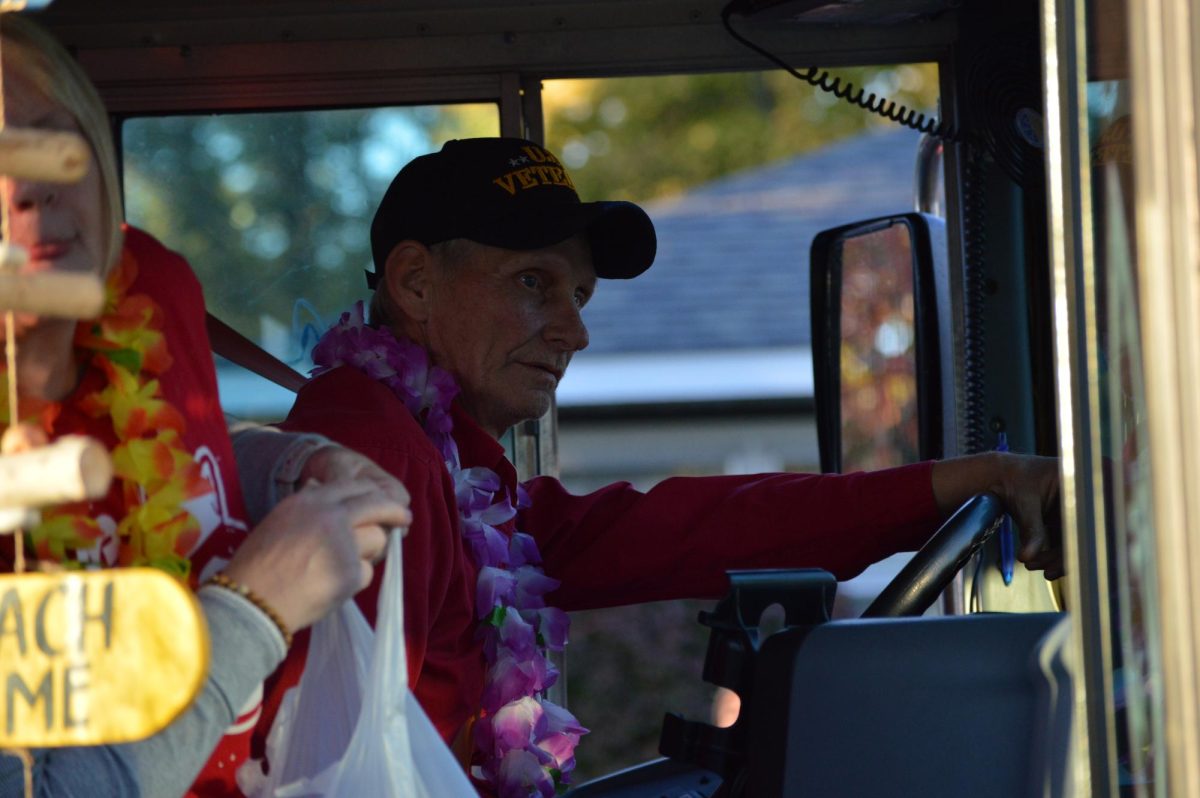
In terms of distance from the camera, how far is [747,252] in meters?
15.1

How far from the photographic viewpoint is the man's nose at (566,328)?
8.62ft

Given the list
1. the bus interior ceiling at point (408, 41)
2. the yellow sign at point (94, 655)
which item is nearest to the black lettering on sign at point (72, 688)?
the yellow sign at point (94, 655)

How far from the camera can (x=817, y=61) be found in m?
3.01

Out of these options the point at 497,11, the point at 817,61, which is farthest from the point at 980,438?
the point at 497,11

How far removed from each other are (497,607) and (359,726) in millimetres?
797

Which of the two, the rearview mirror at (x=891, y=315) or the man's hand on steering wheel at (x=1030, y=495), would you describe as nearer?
the man's hand on steering wheel at (x=1030, y=495)

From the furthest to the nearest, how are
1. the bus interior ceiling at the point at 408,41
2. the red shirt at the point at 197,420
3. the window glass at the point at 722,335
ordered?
the window glass at the point at 722,335 → the bus interior ceiling at the point at 408,41 → the red shirt at the point at 197,420

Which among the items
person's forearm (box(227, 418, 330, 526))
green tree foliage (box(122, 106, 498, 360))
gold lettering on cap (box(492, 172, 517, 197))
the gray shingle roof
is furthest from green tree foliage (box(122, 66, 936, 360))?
the gray shingle roof

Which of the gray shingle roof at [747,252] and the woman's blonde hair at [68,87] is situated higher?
the gray shingle roof at [747,252]

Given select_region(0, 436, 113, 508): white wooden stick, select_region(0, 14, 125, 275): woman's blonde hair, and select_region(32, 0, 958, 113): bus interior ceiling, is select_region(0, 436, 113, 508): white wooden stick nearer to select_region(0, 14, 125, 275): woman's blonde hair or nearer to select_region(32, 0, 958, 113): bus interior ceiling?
select_region(0, 14, 125, 275): woman's blonde hair

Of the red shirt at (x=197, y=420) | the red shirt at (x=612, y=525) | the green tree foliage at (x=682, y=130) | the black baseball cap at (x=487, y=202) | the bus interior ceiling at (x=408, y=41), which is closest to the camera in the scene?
the red shirt at (x=197, y=420)

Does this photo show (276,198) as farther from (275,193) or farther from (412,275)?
(412,275)

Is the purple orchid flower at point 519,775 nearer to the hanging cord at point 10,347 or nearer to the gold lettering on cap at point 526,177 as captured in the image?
the gold lettering on cap at point 526,177

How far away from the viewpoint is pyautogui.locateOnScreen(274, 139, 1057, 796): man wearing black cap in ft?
7.28
